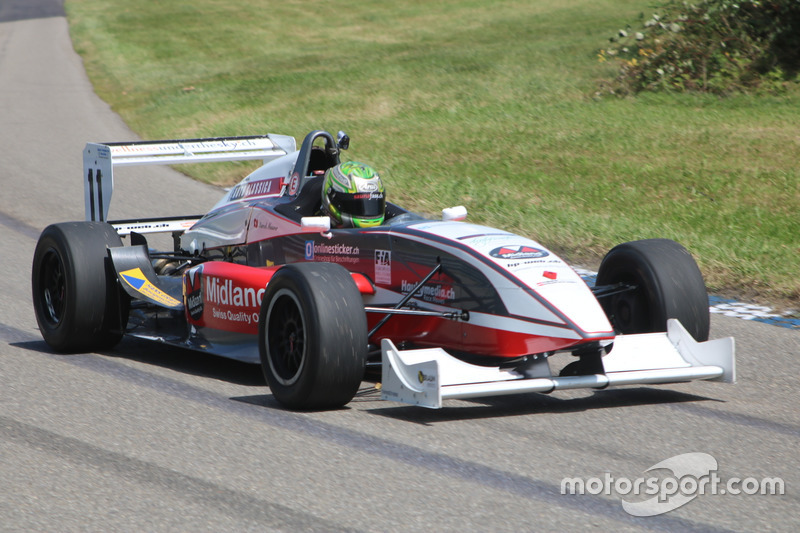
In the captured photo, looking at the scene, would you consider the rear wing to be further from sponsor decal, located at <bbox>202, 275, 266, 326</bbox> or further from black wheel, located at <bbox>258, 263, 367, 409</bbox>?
black wheel, located at <bbox>258, 263, 367, 409</bbox>

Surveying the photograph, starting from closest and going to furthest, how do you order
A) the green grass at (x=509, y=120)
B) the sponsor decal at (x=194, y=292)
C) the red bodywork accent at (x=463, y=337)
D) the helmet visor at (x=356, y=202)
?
the red bodywork accent at (x=463, y=337)
the helmet visor at (x=356, y=202)
the sponsor decal at (x=194, y=292)
the green grass at (x=509, y=120)

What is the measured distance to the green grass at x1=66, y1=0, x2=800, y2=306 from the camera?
35.4 feet

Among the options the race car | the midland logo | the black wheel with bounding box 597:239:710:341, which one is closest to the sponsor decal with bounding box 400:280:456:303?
the race car

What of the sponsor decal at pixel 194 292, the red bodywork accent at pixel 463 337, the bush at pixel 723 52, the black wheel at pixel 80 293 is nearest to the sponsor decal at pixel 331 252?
the red bodywork accent at pixel 463 337

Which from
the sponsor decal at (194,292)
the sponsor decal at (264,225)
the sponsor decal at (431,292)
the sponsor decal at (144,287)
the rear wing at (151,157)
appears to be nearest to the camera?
the sponsor decal at (431,292)

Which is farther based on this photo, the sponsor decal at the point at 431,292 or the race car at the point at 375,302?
the sponsor decal at the point at 431,292

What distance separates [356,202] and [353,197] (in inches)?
1.5

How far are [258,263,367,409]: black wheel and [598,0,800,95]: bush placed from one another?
590 inches

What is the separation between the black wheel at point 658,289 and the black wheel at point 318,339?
1.81 m

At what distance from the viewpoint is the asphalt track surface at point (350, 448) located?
412 cm

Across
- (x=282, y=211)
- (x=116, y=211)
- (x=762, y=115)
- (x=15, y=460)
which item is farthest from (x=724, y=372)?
(x=762, y=115)

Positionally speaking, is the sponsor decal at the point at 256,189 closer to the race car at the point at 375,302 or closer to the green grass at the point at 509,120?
the race car at the point at 375,302

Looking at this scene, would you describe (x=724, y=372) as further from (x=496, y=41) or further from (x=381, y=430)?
(x=496, y=41)

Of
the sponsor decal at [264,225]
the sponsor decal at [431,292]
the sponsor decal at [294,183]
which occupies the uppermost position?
the sponsor decal at [294,183]
